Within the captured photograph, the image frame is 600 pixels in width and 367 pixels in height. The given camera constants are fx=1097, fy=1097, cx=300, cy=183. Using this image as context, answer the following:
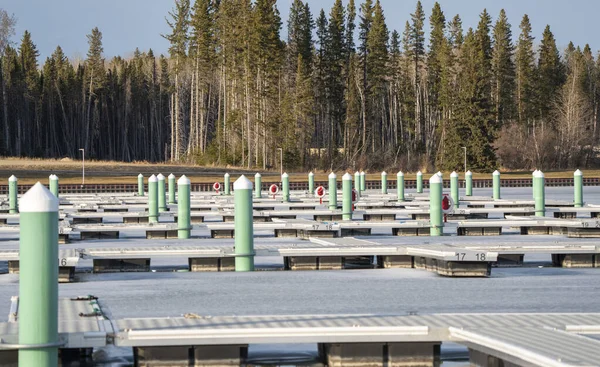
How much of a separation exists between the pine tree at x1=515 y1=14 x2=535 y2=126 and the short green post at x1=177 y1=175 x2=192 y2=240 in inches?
3568

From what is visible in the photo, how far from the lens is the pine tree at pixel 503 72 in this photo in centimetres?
10706

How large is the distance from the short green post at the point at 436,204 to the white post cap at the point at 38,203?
46.2 ft

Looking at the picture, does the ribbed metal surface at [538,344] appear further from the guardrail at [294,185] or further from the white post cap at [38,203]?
the guardrail at [294,185]

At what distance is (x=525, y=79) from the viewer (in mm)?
110375

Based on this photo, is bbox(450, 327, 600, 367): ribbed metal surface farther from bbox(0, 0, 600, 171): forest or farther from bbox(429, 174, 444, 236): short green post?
bbox(0, 0, 600, 171): forest

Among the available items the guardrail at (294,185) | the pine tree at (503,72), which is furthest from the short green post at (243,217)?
the pine tree at (503,72)

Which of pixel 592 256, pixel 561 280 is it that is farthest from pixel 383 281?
pixel 592 256

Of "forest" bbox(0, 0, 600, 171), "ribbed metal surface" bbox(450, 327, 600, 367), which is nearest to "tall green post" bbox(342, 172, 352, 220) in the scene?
"ribbed metal surface" bbox(450, 327, 600, 367)

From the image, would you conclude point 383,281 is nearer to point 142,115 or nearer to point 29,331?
A: point 29,331

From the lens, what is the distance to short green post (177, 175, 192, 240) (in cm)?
2217

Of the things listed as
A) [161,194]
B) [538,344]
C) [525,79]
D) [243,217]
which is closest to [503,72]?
[525,79]

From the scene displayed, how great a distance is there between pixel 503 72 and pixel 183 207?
88315mm

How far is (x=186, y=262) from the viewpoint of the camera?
18.6 m

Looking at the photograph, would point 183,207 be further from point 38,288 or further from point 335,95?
point 335,95
